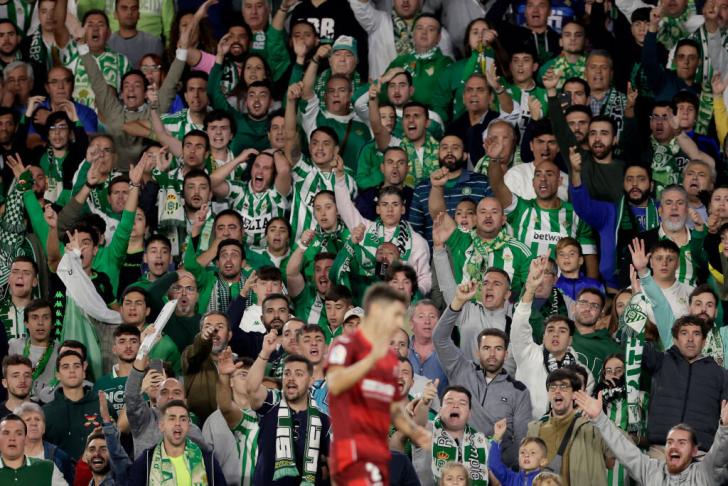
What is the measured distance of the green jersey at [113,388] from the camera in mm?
16219

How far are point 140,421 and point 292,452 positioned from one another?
1342 millimetres

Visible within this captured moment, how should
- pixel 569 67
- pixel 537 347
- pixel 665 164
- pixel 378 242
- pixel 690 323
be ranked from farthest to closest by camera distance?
pixel 569 67
pixel 665 164
pixel 378 242
pixel 537 347
pixel 690 323

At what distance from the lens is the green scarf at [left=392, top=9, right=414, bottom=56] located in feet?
68.9

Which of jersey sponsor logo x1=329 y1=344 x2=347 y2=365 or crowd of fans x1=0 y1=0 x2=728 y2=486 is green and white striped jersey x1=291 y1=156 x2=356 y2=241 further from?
jersey sponsor logo x1=329 y1=344 x2=347 y2=365

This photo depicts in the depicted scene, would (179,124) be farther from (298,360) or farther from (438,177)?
(298,360)

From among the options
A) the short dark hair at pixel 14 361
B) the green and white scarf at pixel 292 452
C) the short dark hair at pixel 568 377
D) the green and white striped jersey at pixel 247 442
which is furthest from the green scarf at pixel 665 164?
the short dark hair at pixel 14 361

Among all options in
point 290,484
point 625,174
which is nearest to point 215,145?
point 625,174

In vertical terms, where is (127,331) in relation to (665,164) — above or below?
below

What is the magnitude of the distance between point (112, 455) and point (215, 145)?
4.99 m

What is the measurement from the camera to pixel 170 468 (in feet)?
49.4

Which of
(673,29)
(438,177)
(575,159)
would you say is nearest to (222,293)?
(438,177)

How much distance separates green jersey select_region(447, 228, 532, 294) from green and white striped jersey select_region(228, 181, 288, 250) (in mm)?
1953

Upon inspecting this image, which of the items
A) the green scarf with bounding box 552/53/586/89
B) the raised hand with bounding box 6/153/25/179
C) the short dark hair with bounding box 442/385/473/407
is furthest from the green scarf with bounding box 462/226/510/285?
the raised hand with bounding box 6/153/25/179

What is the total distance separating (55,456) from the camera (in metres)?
15.6
